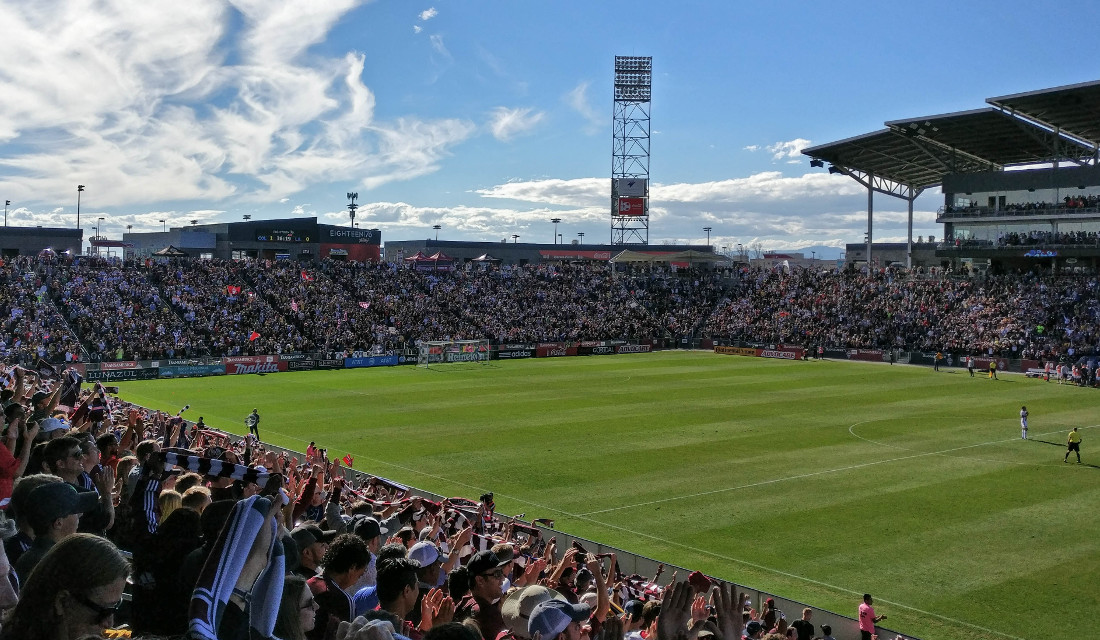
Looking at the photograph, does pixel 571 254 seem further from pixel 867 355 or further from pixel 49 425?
pixel 49 425

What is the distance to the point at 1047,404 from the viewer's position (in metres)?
44.4

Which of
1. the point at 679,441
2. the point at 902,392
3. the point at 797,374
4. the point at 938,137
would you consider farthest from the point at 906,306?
the point at 679,441

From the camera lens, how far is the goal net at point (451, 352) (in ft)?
205

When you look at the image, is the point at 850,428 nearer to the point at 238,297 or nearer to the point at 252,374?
the point at 252,374

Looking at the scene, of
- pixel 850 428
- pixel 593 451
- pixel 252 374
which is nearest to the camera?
pixel 593 451

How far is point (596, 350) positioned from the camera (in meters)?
72.9

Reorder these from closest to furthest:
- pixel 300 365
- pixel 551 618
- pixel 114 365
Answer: pixel 551 618, pixel 114 365, pixel 300 365

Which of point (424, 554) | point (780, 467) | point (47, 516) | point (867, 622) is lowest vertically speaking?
point (780, 467)

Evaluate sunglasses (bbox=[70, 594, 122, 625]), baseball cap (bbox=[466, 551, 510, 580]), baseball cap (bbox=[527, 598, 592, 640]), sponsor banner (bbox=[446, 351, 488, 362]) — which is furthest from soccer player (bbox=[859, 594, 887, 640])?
sponsor banner (bbox=[446, 351, 488, 362])

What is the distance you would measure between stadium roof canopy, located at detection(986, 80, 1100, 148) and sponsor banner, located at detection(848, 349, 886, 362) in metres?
19.6

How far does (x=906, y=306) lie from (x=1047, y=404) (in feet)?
97.0

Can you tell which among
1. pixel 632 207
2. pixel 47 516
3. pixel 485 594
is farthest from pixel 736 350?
pixel 47 516

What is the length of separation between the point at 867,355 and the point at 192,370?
46506 mm

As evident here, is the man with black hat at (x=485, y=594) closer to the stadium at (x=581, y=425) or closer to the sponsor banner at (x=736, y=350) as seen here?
the stadium at (x=581, y=425)
